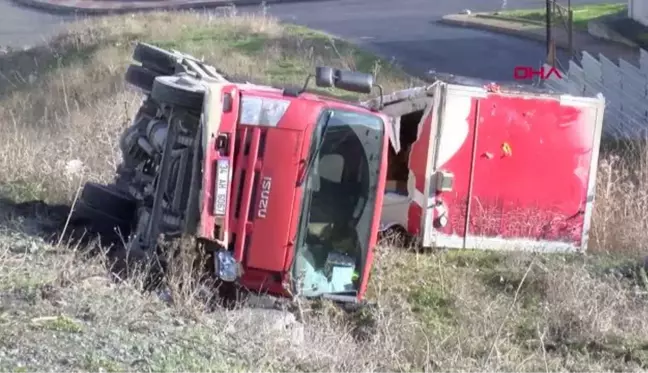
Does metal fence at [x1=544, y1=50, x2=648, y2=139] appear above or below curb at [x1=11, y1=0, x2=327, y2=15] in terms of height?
above

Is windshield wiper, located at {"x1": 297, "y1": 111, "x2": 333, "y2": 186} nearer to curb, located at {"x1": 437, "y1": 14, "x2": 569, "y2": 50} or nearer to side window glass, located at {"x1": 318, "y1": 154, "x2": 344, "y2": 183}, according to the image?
side window glass, located at {"x1": 318, "y1": 154, "x2": 344, "y2": 183}

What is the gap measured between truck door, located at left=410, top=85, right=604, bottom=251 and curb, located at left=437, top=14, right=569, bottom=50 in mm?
15436

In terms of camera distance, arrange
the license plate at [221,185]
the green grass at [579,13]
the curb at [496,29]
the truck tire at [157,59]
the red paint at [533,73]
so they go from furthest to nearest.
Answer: the green grass at [579,13] → the curb at [496,29] → the red paint at [533,73] → the truck tire at [157,59] → the license plate at [221,185]

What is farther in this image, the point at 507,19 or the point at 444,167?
the point at 507,19

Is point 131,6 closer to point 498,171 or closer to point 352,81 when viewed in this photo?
point 498,171

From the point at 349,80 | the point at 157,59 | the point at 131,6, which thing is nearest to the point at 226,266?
the point at 349,80

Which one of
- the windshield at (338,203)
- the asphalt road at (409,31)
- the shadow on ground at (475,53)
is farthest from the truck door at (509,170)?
the asphalt road at (409,31)

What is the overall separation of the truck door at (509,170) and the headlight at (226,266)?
3.13 meters

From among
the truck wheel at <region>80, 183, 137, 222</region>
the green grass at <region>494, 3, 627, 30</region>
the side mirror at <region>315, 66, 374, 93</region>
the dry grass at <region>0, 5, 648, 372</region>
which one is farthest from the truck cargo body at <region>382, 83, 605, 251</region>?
the green grass at <region>494, 3, 627, 30</region>

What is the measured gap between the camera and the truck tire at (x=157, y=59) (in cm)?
955

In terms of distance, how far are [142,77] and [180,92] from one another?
1.57 m

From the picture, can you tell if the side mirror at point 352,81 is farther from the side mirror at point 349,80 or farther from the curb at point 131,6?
the curb at point 131,6

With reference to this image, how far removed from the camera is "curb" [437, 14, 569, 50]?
27.6 meters

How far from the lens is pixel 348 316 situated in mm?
8773
